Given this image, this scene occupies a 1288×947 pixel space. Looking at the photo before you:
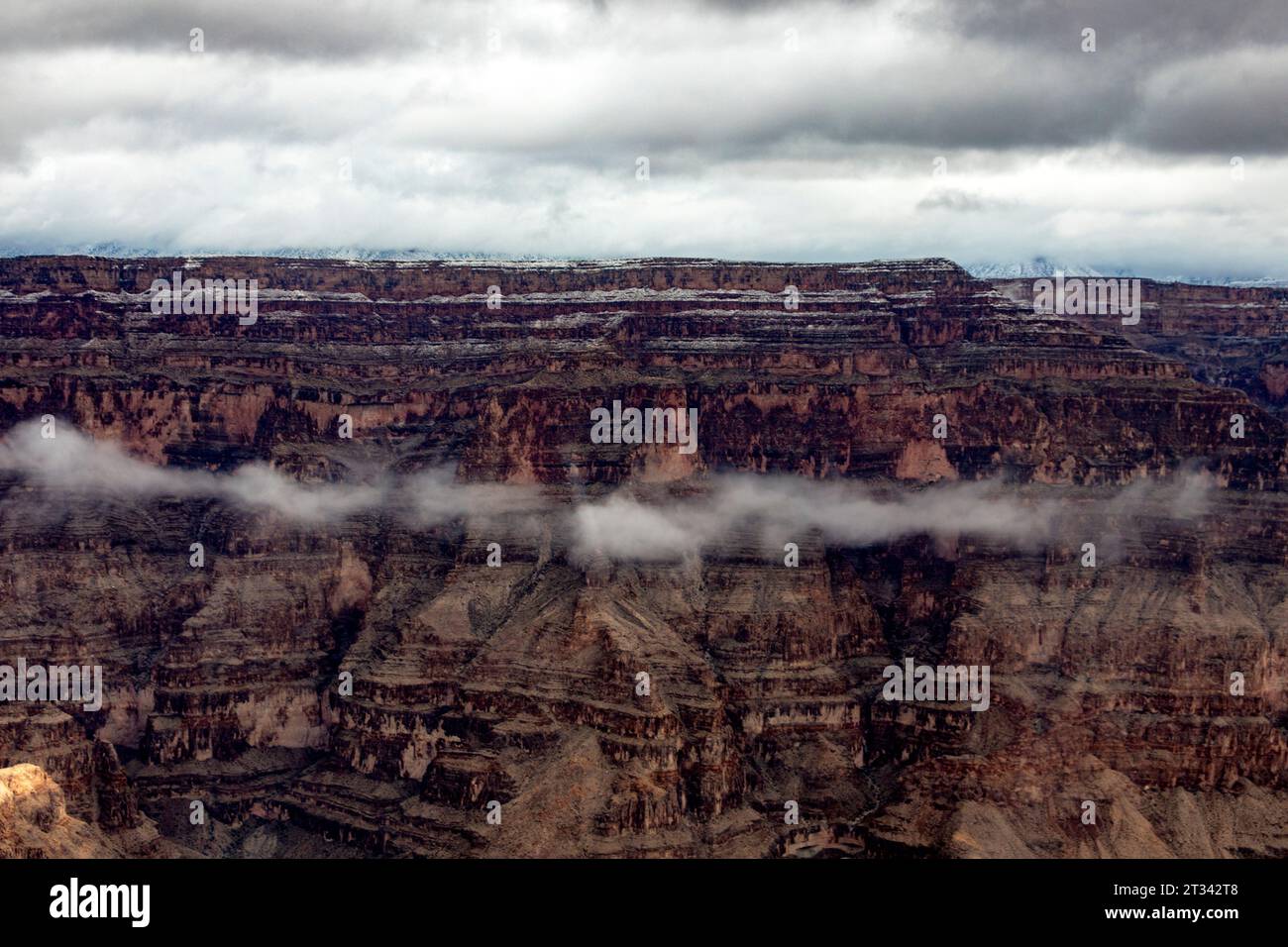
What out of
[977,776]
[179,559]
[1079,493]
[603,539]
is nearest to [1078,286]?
[1079,493]

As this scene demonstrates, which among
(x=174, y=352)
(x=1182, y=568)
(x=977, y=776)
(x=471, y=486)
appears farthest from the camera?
(x=174, y=352)

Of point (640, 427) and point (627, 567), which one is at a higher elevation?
point (640, 427)

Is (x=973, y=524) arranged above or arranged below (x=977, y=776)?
above

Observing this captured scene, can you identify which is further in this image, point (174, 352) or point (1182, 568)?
point (174, 352)

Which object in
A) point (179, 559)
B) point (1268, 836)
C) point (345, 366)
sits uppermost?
point (345, 366)

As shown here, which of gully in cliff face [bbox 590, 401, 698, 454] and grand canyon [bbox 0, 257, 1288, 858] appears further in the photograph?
gully in cliff face [bbox 590, 401, 698, 454]

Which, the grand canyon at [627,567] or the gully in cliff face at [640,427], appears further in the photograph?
the gully in cliff face at [640,427]

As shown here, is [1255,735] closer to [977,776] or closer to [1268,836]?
[1268,836]

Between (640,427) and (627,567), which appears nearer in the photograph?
(627,567)
